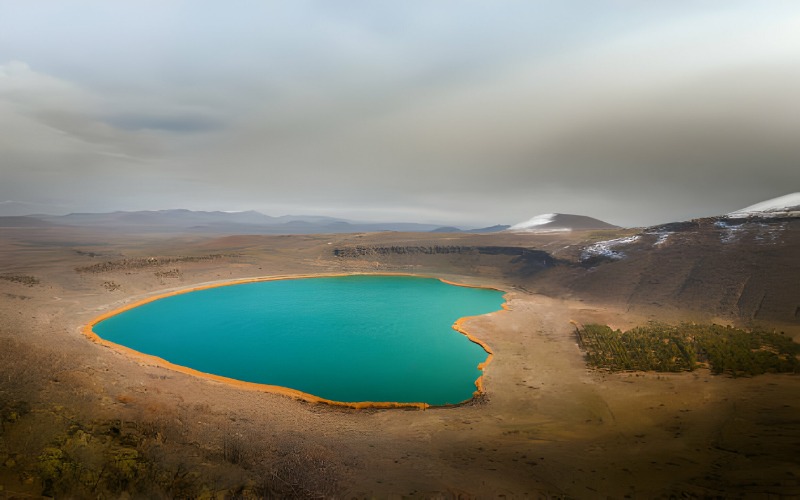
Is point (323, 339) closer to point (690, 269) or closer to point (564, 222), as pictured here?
point (690, 269)

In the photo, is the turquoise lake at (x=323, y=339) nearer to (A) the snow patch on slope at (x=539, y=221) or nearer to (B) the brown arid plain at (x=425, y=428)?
(B) the brown arid plain at (x=425, y=428)

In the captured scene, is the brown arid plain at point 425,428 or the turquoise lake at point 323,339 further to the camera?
the turquoise lake at point 323,339

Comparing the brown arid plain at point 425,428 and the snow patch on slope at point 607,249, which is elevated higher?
the snow patch on slope at point 607,249

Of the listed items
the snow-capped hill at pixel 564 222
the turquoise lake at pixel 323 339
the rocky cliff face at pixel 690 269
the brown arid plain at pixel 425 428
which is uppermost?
the snow-capped hill at pixel 564 222

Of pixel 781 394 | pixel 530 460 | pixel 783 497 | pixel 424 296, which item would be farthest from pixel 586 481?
pixel 424 296

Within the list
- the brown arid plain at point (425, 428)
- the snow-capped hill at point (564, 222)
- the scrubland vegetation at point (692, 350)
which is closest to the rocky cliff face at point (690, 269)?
the brown arid plain at point (425, 428)

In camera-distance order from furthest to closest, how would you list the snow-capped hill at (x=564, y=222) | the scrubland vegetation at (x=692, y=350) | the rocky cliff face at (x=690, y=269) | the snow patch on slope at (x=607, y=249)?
1. the snow-capped hill at (x=564, y=222)
2. the snow patch on slope at (x=607, y=249)
3. the rocky cliff face at (x=690, y=269)
4. the scrubland vegetation at (x=692, y=350)

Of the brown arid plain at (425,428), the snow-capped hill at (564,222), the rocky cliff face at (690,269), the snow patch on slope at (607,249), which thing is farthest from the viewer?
the snow-capped hill at (564,222)
